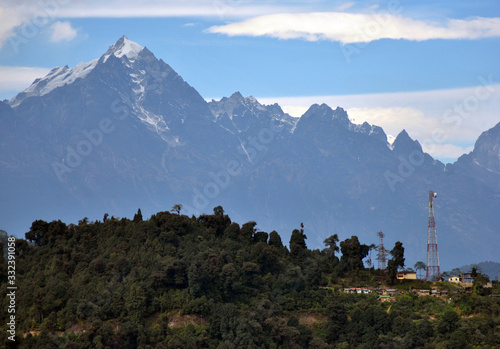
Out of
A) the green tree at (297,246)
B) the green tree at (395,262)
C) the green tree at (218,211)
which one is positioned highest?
the green tree at (218,211)

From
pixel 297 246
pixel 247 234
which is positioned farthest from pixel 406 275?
pixel 247 234

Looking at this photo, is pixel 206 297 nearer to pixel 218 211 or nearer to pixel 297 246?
pixel 297 246

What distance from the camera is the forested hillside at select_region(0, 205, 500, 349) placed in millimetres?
89125

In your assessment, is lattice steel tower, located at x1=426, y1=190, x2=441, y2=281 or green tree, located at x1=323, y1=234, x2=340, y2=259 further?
green tree, located at x1=323, y1=234, x2=340, y2=259

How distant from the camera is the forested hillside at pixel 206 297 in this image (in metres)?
89.1

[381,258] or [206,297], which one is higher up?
[381,258]

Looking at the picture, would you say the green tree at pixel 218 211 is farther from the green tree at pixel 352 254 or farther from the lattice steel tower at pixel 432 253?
the lattice steel tower at pixel 432 253

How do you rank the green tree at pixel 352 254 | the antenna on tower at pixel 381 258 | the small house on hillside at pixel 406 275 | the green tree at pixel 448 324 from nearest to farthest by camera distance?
the green tree at pixel 448 324
the small house on hillside at pixel 406 275
the green tree at pixel 352 254
the antenna on tower at pixel 381 258

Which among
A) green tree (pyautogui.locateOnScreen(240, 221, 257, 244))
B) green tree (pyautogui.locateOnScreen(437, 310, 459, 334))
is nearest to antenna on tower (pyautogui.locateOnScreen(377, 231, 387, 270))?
green tree (pyautogui.locateOnScreen(240, 221, 257, 244))

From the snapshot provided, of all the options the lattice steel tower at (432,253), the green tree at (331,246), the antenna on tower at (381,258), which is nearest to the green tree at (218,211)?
the green tree at (331,246)

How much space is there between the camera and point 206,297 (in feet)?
317

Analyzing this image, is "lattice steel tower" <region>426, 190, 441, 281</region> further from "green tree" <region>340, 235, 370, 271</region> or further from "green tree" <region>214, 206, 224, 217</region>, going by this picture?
"green tree" <region>214, 206, 224, 217</region>

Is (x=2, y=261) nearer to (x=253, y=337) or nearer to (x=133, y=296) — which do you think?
(x=133, y=296)

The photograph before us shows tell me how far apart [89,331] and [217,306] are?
49.0 feet
